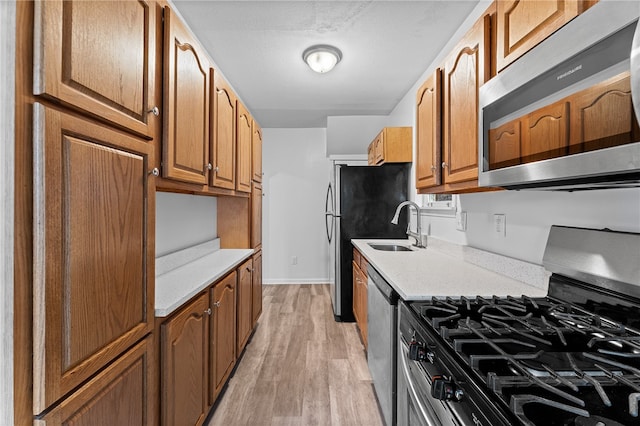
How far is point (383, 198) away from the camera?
3.26 m

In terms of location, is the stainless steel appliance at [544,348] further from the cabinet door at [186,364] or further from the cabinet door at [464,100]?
the cabinet door at [186,364]

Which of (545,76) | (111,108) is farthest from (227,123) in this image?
(545,76)

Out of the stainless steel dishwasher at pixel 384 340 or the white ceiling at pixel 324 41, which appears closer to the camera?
the stainless steel dishwasher at pixel 384 340

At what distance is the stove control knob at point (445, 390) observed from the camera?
30.9 inches

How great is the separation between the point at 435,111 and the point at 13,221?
6.28 feet

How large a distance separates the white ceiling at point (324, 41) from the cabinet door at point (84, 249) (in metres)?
1.52

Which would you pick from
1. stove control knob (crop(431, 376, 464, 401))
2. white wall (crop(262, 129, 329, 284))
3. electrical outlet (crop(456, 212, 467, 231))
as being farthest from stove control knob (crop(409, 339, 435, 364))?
white wall (crop(262, 129, 329, 284))

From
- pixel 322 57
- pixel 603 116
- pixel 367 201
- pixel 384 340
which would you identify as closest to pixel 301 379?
pixel 384 340

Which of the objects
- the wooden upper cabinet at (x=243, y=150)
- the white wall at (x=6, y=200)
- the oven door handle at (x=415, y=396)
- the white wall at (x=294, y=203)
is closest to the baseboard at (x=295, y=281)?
the white wall at (x=294, y=203)

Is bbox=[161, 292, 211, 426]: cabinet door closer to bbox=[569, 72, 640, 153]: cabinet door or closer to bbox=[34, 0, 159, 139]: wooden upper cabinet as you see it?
bbox=[34, 0, 159, 139]: wooden upper cabinet

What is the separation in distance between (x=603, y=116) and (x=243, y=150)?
2.28 meters

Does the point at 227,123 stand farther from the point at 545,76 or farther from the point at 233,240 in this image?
the point at 545,76

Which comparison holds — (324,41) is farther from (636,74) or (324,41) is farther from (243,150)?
(636,74)

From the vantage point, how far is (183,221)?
2.21 m
